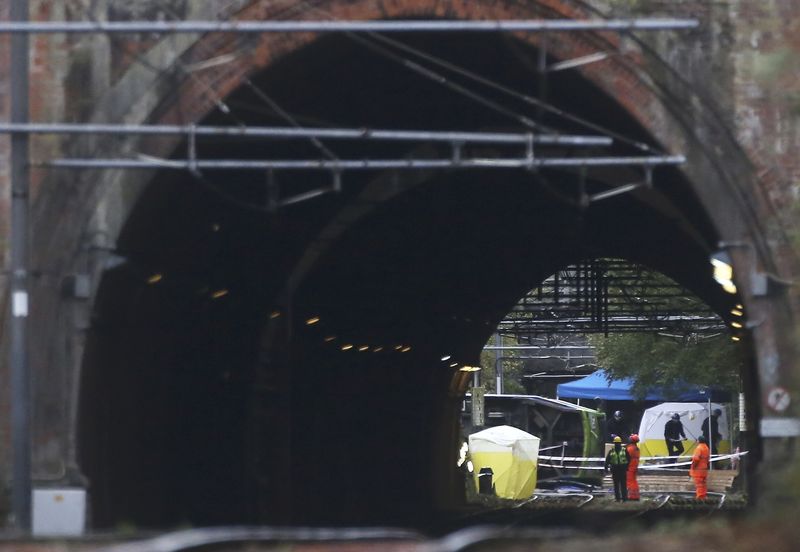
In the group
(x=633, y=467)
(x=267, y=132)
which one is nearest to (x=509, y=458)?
(x=633, y=467)

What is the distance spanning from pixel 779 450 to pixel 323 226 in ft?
31.0

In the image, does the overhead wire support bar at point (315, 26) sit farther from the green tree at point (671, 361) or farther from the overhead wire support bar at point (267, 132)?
the green tree at point (671, 361)

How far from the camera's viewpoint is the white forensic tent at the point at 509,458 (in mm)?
47125

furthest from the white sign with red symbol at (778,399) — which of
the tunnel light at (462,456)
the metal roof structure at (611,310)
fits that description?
the tunnel light at (462,456)

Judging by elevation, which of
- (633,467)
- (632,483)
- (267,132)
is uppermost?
(267,132)

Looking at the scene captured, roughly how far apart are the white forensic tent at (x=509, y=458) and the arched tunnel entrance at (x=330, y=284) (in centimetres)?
1125

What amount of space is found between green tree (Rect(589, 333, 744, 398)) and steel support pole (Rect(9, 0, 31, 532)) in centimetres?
3128

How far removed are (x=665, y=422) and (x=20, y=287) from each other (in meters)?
47.2

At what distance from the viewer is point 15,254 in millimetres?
15875

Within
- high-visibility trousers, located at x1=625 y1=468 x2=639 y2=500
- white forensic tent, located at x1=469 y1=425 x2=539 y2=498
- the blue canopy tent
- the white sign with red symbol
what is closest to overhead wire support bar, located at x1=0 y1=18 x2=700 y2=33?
the white sign with red symbol

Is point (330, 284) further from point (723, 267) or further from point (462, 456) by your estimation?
point (462, 456)

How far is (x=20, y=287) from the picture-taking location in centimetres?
1573

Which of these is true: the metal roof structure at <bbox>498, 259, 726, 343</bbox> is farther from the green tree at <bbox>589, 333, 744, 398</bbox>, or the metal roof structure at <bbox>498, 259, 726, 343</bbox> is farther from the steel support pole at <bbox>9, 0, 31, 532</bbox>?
the steel support pole at <bbox>9, 0, 31, 532</bbox>

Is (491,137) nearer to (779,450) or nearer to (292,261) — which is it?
(779,450)
